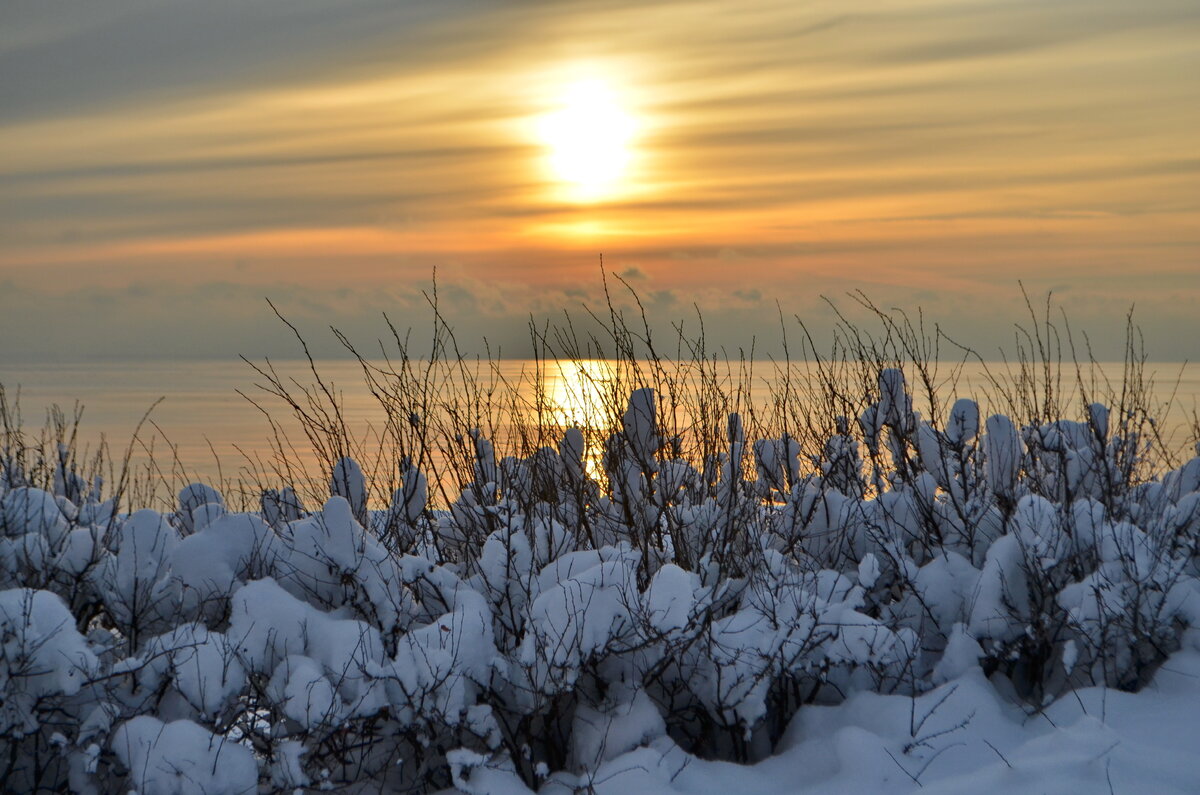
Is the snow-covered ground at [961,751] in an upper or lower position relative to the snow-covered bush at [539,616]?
lower

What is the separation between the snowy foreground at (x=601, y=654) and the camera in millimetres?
3824

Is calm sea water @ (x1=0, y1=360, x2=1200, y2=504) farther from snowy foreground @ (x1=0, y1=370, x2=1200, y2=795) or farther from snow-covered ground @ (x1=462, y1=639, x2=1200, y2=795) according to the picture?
snow-covered ground @ (x1=462, y1=639, x2=1200, y2=795)

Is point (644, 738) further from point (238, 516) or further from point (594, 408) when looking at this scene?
point (594, 408)

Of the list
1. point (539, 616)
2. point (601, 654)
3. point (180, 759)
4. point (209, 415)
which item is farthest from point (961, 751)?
point (209, 415)

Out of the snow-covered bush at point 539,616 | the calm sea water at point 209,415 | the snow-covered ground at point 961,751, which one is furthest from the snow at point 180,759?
the calm sea water at point 209,415

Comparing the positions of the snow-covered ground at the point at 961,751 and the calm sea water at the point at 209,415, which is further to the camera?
the calm sea water at the point at 209,415

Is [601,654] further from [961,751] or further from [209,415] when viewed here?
[209,415]

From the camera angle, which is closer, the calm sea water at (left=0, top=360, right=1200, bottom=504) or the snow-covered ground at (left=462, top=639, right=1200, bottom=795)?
the snow-covered ground at (left=462, top=639, right=1200, bottom=795)

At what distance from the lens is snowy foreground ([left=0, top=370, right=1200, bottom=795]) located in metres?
3.82

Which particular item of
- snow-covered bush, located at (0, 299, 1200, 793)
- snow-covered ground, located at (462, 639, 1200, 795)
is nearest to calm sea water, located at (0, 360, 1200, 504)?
snow-covered bush, located at (0, 299, 1200, 793)

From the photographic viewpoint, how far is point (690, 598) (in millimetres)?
4176

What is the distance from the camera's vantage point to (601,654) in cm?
421

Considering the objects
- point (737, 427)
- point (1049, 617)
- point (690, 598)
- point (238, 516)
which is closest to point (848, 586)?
point (1049, 617)

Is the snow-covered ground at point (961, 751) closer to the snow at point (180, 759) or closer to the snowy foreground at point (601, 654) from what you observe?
the snowy foreground at point (601, 654)
